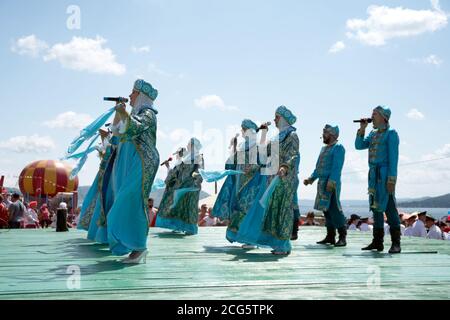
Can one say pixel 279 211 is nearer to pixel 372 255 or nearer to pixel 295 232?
pixel 372 255

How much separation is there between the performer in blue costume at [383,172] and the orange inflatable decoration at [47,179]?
28876 mm

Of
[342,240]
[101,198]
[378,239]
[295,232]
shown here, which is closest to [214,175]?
[295,232]

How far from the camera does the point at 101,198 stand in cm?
729

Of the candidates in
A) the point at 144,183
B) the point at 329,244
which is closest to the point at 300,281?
the point at 144,183

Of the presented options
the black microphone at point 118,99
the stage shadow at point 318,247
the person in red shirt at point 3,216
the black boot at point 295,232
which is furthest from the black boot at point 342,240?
the person in red shirt at point 3,216

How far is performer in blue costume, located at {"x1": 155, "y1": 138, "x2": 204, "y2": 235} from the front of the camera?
10.4m

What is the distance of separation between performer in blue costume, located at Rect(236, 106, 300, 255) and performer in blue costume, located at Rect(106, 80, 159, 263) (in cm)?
175

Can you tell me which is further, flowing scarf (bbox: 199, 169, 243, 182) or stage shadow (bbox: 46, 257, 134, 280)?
flowing scarf (bbox: 199, 169, 243, 182)

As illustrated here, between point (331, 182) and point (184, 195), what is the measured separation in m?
3.26

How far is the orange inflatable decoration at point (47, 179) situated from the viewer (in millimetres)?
34431

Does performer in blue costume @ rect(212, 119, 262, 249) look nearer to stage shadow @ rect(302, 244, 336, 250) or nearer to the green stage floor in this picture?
the green stage floor

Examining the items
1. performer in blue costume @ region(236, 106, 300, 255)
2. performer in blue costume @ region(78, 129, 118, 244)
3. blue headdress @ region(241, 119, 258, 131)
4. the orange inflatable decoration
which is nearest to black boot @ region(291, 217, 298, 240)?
blue headdress @ region(241, 119, 258, 131)
